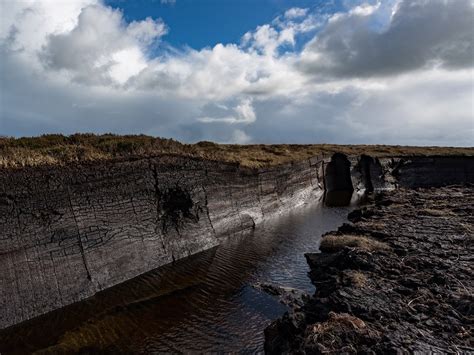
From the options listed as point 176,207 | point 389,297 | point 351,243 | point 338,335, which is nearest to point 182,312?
point 338,335

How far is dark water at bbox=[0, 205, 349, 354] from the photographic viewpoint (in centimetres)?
1433

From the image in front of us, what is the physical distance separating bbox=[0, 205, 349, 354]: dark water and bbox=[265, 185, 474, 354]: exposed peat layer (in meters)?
1.74

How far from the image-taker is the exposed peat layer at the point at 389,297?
1052cm

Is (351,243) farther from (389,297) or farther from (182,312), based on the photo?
(182,312)

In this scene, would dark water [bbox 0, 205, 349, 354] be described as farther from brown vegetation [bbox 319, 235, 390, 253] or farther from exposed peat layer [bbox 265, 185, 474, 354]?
brown vegetation [bbox 319, 235, 390, 253]

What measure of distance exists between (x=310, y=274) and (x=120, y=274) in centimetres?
1027

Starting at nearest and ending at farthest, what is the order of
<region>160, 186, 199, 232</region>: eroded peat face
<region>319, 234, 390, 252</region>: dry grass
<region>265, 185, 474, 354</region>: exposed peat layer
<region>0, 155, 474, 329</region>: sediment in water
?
<region>265, 185, 474, 354</region>: exposed peat layer, <region>0, 155, 474, 329</region>: sediment in water, <region>319, 234, 390, 252</region>: dry grass, <region>160, 186, 199, 232</region>: eroded peat face

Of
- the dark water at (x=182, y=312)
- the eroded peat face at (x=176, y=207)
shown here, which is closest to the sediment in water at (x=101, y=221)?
the eroded peat face at (x=176, y=207)

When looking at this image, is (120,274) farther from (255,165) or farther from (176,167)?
(255,165)

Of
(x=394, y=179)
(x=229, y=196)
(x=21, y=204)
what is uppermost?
(x=21, y=204)

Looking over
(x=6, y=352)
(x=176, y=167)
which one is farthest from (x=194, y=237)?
(x=6, y=352)

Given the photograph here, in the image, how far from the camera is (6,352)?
45.6 ft

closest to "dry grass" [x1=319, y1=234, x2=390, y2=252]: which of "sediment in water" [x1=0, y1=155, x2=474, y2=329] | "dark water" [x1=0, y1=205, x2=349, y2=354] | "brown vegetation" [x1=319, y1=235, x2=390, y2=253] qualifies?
"brown vegetation" [x1=319, y1=235, x2=390, y2=253]

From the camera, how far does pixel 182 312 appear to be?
1705 cm
